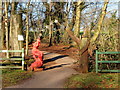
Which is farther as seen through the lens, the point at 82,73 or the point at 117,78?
the point at 82,73

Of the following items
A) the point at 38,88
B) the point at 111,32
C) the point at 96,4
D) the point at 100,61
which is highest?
the point at 96,4

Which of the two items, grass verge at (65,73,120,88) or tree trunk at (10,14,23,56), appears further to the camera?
tree trunk at (10,14,23,56)

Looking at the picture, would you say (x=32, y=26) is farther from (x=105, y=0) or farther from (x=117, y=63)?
(x=117, y=63)

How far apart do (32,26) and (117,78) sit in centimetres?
2818

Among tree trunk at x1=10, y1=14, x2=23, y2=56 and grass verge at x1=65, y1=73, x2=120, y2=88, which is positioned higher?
tree trunk at x1=10, y1=14, x2=23, y2=56

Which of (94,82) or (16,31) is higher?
→ (16,31)

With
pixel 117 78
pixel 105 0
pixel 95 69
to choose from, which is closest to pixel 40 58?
pixel 95 69

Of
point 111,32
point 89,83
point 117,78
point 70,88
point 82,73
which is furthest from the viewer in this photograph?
point 111,32

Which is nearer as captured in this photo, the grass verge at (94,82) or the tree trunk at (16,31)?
the grass verge at (94,82)

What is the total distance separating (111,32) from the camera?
9656mm

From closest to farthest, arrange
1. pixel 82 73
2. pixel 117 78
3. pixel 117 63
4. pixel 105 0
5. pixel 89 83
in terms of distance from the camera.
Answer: pixel 89 83
pixel 117 78
pixel 82 73
pixel 117 63
pixel 105 0

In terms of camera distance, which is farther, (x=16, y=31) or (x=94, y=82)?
(x=16, y=31)

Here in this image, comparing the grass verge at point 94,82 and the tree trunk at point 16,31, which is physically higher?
the tree trunk at point 16,31

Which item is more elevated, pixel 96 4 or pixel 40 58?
pixel 96 4
